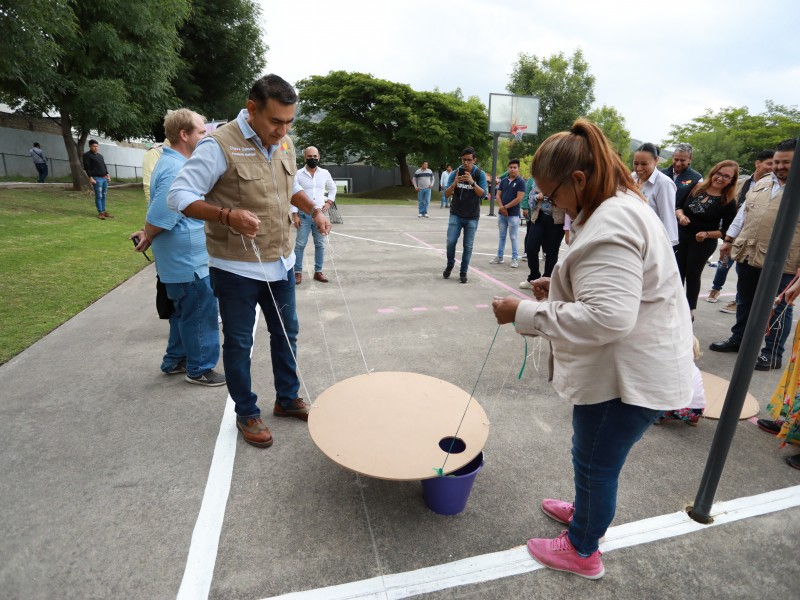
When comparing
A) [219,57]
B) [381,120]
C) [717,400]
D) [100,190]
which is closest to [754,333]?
[717,400]

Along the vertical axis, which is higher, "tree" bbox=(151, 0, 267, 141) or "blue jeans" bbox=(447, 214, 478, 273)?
"tree" bbox=(151, 0, 267, 141)

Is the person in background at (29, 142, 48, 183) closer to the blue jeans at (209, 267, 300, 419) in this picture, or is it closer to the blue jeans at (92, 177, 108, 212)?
the blue jeans at (92, 177, 108, 212)

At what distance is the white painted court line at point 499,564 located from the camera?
5.92ft

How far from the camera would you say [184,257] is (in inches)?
126

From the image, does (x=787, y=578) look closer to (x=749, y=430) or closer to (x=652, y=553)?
(x=652, y=553)

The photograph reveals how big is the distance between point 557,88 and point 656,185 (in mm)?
47295

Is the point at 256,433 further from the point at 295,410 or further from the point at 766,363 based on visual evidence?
the point at 766,363

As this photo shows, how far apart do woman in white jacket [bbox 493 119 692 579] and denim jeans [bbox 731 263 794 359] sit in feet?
9.77

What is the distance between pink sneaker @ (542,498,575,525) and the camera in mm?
2176

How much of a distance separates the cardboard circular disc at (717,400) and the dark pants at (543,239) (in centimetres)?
303

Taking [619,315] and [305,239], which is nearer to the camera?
[619,315]

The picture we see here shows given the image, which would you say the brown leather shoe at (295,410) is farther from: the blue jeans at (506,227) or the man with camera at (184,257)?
the blue jeans at (506,227)

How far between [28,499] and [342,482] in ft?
5.24

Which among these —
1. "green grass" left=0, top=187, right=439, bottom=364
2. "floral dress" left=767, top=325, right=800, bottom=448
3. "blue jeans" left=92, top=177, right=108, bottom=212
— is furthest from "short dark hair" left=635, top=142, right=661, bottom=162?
"blue jeans" left=92, top=177, right=108, bottom=212
